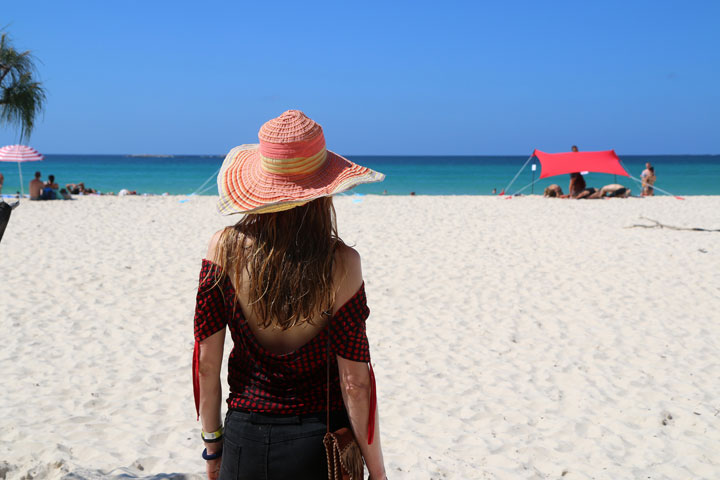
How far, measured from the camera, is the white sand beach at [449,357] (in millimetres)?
2812

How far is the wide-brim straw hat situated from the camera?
1.29 metres

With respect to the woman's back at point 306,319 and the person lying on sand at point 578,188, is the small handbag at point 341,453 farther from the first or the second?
the person lying on sand at point 578,188

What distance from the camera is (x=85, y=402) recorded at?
333 cm

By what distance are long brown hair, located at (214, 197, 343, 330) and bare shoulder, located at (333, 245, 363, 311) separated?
0.02 m

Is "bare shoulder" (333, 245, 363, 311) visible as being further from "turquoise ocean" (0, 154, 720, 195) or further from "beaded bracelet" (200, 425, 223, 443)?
"turquoise ocean" (0, 154, 720, 195)

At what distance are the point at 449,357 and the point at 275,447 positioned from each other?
3.05 m

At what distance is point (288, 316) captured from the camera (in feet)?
4.21

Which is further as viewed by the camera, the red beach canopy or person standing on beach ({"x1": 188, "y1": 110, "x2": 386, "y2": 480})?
the red beach canopy

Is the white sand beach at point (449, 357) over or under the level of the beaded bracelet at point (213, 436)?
under

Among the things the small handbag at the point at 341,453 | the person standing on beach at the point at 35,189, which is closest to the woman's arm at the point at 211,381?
the small handbag at the point at 341,453

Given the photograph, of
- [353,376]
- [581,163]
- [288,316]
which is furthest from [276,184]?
[581,163]

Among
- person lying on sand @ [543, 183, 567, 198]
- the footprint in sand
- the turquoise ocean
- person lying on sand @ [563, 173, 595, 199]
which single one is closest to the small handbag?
the footprint in sand

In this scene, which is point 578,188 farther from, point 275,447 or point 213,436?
point 275,447

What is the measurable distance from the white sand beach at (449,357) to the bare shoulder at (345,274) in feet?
5.53
